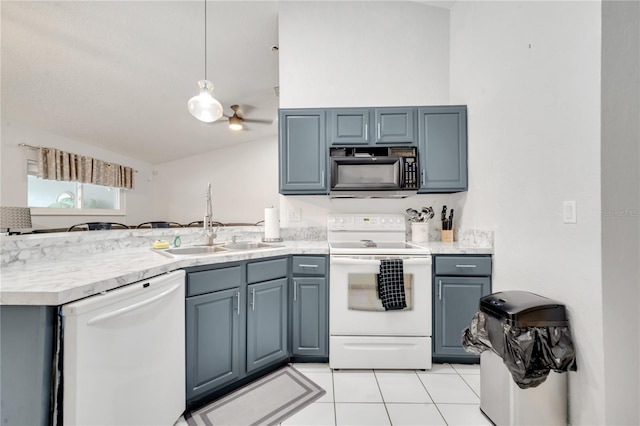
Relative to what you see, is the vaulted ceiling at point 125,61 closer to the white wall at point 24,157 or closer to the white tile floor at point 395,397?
the white wall at point 24,157

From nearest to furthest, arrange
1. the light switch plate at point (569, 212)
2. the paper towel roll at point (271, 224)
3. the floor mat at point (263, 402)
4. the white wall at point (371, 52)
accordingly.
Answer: the light switch plate at point (569, 212), the floor mat at point (263, 402), the paper towel roll at point (271, 224), the white wall at point (371, 52)

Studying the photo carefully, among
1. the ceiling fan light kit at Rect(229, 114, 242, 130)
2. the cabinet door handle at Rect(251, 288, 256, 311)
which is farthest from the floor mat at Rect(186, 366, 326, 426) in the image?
the ceiling fan light kit at Rect(229, 114, 242, 130)

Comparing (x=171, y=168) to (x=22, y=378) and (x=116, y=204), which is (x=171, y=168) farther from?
(x=22, y=378)

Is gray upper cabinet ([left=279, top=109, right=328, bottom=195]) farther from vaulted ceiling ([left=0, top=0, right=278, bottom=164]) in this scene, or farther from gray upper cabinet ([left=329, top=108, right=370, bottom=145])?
vaulted ceiling ([left=0, top=0, right=278, bottom=164])

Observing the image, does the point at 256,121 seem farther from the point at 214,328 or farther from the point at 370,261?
the point at 214,328

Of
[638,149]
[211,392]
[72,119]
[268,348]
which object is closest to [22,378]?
[211,392]

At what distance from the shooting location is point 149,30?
8.13 feet

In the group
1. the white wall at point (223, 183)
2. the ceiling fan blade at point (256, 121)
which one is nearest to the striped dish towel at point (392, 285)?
the ceiling fan blade at point (256, 121)

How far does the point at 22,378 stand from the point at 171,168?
6.61 metres

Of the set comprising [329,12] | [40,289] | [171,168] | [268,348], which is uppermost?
[329,12]

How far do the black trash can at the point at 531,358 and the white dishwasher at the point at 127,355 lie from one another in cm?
165

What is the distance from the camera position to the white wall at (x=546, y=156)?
118 centimetres

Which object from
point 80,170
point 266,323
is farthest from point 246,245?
point 80,170

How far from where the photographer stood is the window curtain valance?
13.1 ft
